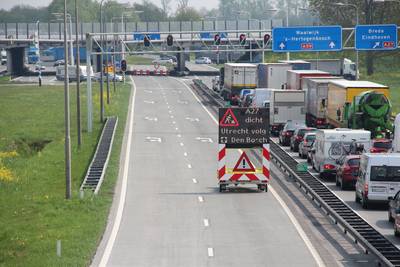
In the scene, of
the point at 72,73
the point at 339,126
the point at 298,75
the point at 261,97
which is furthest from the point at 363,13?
the point at 339,126

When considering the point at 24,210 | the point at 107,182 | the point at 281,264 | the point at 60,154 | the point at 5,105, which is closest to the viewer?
the point at 281,264

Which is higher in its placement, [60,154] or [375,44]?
[375,44]

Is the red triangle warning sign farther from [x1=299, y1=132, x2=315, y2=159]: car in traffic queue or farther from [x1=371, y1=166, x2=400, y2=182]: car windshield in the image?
[x1=299, y1=132, x2=315, y2=159]: car in traffic queue

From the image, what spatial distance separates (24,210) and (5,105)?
61884 millimetres

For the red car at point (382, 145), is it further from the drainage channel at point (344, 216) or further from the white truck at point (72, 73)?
the white truck at point (72, 73)

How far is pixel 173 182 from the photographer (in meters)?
47.9

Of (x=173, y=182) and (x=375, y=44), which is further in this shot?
(x=375, y=44)

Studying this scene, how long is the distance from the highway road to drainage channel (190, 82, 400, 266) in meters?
0.40

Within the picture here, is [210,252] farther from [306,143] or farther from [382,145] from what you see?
[306,143]

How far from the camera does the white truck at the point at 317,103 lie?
66050 mm

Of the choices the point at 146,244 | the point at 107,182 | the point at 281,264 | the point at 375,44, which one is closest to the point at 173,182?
the point at 107,182

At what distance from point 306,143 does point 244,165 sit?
13163 millimetres

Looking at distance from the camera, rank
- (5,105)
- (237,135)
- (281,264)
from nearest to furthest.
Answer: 1. (281,264)
2. (237,135)
3. (5,105)

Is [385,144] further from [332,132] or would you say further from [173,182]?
[173,182]
